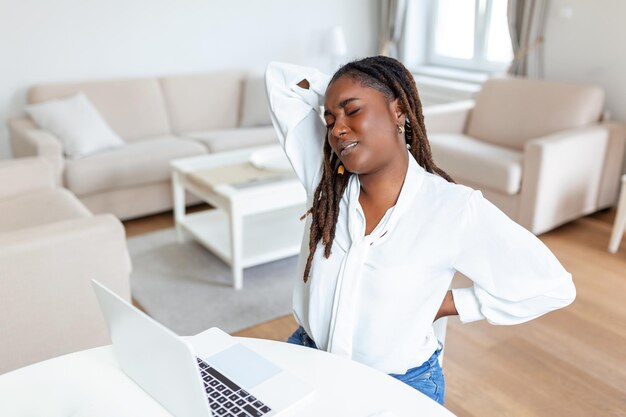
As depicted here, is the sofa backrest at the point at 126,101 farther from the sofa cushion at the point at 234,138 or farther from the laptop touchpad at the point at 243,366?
the laptop touchpad at the point at 243,366

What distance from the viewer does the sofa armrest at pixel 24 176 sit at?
8.85ft

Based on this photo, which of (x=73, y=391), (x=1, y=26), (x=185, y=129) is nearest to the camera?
(x=73, y=391)

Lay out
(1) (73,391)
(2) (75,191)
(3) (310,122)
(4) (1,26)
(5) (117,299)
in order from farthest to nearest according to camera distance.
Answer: (4) (1,26)
(2) (75,191)
(3) (310,122)
(1) (73,391)
(5) (117,299)

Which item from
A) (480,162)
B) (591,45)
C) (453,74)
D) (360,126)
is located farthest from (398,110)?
(453,74)

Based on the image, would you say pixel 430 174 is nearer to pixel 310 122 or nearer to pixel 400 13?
pixel 310 122

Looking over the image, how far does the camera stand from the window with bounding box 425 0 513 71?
4699 mm

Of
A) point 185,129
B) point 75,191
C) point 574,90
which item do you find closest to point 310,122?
point 75,191

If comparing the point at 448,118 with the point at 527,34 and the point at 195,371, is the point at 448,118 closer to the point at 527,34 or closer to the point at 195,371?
the point at 527,34

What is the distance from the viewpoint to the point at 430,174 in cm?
129

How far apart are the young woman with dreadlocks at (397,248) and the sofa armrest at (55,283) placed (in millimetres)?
900

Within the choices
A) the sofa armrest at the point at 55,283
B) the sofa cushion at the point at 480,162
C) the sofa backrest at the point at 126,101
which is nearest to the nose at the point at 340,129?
the sofa armrest at the point at 55,283

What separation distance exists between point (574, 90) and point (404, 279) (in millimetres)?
2924

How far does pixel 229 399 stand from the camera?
1006mm

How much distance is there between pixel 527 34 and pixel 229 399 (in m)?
3.83
